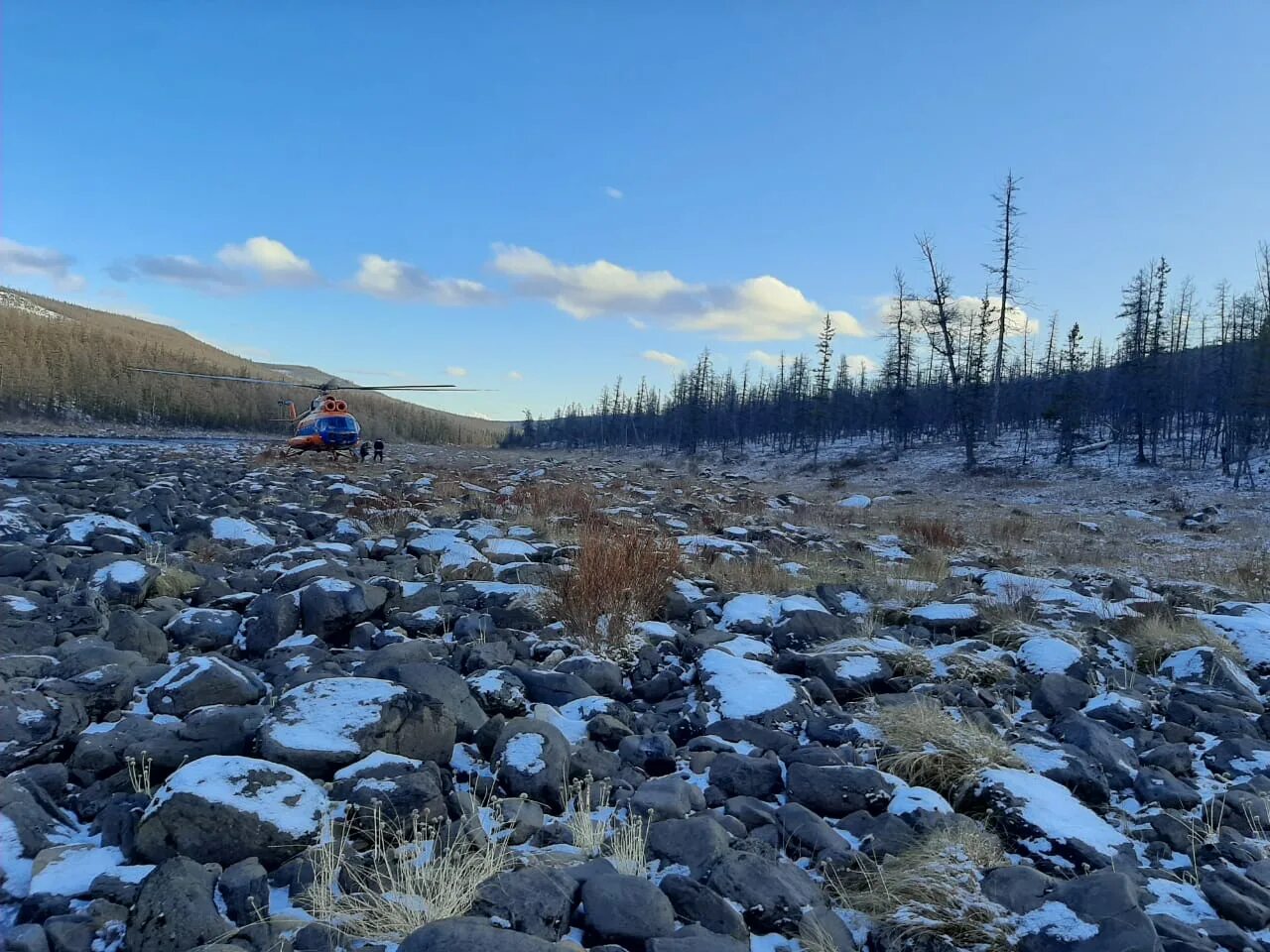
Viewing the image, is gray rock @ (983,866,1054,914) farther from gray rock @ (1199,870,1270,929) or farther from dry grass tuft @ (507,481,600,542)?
→ dry grass tuft @ (507,481,600,542)

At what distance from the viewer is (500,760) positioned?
3.18 meters

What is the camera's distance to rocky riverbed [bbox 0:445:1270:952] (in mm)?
2227

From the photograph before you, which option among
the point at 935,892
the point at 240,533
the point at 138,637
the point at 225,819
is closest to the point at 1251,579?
A: the point at 935,892

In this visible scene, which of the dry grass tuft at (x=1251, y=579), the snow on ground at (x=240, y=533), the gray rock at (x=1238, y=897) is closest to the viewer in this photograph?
the gray rock at (x=1238, y=897)

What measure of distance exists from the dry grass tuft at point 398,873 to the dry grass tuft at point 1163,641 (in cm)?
568

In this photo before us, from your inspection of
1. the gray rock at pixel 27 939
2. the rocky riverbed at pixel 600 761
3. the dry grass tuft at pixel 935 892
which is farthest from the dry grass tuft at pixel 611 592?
the gray rock at pixel 27 939

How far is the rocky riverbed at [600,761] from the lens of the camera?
223cm

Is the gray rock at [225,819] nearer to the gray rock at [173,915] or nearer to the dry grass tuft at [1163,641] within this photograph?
the gray rock at [173,915]

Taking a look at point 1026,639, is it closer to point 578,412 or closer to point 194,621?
point 194,621

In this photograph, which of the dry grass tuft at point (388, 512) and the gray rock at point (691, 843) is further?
the dry grass tuft at point (388, 512)

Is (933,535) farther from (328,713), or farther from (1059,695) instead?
(328,713)

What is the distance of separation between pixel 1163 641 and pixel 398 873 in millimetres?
6345

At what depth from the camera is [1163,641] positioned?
5.63 metres

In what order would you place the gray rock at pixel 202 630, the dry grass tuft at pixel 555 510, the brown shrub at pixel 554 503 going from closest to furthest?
the gray rock at pixel 202 630 → the dry grass tuft at pixel 555 510 → the brown shrub at pixel 554 503
